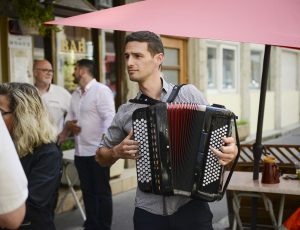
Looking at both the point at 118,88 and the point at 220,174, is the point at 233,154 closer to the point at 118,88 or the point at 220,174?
the point at 220,174

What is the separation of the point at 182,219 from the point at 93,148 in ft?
9.10

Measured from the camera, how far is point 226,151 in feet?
9.13

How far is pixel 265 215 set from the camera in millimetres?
5602

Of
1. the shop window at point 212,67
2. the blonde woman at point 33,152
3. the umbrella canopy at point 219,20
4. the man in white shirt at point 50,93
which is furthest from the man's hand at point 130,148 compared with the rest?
the shop window at point 212,67

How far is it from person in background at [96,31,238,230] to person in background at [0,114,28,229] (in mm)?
1136

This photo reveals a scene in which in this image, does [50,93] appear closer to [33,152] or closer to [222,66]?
[33,152]

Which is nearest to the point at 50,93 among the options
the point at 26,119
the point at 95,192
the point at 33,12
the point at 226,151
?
the point at 33,12

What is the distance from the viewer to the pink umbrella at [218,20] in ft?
9.91

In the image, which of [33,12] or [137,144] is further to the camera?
[33,12]

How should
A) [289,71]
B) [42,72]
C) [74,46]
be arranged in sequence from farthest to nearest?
[289,71] → [74,46] → [42,72]

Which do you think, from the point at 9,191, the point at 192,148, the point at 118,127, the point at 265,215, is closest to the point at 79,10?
the point at 265,215

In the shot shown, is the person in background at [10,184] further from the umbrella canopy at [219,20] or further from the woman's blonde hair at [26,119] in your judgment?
the umbrella canopy at [219,20]

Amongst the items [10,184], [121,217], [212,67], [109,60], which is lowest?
[121,217]

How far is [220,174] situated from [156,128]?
1.45ft
